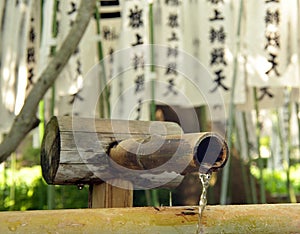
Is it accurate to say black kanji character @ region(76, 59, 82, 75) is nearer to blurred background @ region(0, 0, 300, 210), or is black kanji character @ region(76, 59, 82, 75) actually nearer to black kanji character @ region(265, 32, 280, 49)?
blurred background @ region(0, 0, 300, 210)

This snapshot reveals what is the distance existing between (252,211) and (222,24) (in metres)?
3.04

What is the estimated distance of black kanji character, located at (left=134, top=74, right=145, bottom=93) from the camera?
4.55 metres

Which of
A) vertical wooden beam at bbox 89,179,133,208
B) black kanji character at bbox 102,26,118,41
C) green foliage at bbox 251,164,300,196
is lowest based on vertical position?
green foliage at bbox 251,164,300,196

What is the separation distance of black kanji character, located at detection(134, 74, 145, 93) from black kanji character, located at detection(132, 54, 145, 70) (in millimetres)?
89

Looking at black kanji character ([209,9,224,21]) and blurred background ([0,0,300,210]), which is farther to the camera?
black kanji character ([209,9,224,21])

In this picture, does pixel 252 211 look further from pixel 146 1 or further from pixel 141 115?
pixel 146 1

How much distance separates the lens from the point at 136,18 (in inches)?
184

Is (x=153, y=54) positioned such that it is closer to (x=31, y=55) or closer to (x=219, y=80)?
(x=219, y=80)

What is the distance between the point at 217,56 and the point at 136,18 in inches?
28.3

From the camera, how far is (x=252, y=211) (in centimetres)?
194

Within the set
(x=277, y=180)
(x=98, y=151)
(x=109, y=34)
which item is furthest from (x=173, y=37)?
(x=277, y=180)

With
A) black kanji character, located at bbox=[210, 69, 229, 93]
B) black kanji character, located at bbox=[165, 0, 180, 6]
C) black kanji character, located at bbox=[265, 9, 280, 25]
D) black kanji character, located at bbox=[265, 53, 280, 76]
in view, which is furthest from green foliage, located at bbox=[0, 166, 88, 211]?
black kanji character, located at bbox=[265, 9, 280, 25]

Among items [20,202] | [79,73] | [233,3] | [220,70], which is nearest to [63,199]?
[20,202]

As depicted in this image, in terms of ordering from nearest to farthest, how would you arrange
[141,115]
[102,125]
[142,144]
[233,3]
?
1. [142,144]
2. [102,125]
3. [141,115]
4. [233,3]
